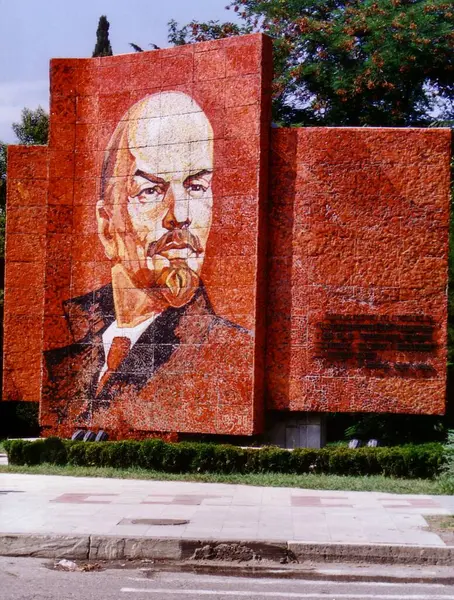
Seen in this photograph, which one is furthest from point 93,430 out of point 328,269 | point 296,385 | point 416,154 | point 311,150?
point 416,154

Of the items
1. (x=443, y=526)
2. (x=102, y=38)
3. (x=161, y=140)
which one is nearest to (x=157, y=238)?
(x=161, y=140)

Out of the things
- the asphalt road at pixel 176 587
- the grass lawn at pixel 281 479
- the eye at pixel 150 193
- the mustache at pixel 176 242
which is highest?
the eye at pixel 150 193

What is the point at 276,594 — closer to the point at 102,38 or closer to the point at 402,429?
the point at 402,429

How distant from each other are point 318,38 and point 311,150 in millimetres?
13029

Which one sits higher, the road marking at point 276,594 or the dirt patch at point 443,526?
the road marking at point 276,594

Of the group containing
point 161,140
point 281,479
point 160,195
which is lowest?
point 281,479

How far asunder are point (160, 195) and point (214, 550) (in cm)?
1195

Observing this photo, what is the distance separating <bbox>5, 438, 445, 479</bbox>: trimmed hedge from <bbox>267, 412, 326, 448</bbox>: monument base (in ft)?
9.95

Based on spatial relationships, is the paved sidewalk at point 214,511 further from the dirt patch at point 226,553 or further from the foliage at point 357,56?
the foliage at point 357,56

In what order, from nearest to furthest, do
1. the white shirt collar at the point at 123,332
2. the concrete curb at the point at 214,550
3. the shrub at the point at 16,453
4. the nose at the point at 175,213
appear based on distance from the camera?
the concrete curb at the point at 214,550, the shrub at the point at 16,453, the nose at the point at 175,213, the white shirt collar at the point at 123,332

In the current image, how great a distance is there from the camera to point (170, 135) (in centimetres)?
2064

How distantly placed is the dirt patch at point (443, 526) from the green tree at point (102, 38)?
81.3ft

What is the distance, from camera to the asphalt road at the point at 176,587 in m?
7.75

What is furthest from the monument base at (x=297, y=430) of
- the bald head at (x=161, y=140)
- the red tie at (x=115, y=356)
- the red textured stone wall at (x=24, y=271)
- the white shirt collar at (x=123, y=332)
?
the red textured stone wall at (x=24, y=271)
